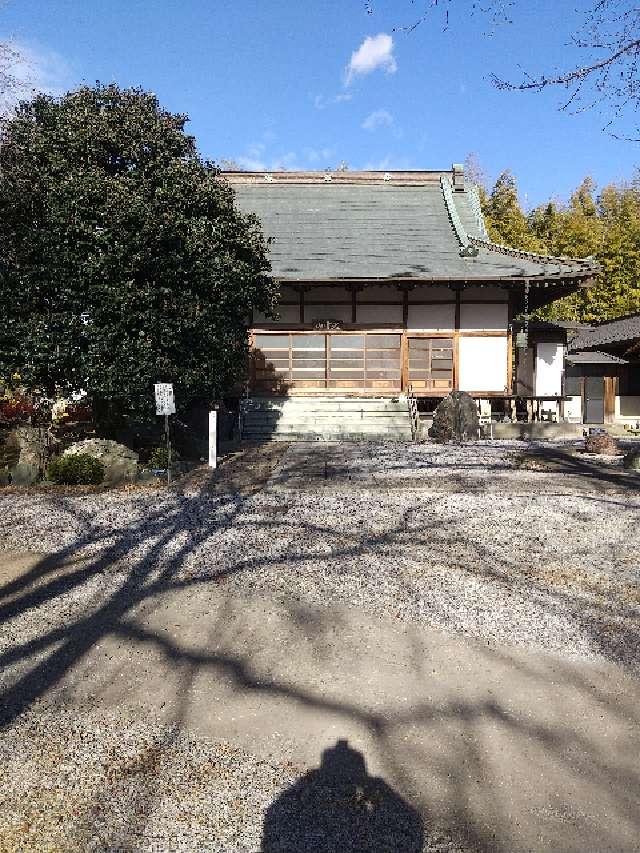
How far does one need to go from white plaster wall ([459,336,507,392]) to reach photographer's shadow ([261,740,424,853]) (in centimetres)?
1556

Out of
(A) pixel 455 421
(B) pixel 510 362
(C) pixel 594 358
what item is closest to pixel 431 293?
(B) pixel 510 362

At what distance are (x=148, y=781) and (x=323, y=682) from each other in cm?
111

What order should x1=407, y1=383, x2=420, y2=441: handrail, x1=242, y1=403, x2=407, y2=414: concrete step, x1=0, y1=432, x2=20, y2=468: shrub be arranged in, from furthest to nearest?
x1=242, y1=403, x2=407, y2=414: concrete step
x1=407, y1=383, x2=420, y2=441: handrail
x1=0, y1=432, x2=20, y2=468: shrub

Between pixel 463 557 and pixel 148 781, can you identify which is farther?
pixel 463 557

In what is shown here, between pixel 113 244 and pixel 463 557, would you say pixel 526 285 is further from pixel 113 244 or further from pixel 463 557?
pixel 463 557

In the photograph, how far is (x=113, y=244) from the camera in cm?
918

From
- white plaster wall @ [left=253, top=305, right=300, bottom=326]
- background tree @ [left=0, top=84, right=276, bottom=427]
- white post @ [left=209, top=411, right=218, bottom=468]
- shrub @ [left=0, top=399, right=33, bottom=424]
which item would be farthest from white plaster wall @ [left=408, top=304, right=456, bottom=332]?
shrub @ [left=0, top=399, right=33, bottom=424]

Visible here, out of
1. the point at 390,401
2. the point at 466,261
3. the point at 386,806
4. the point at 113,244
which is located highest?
the point at 466,261

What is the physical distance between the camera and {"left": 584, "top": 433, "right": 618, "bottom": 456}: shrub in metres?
11.5

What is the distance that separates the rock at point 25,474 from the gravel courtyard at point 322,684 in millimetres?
2829

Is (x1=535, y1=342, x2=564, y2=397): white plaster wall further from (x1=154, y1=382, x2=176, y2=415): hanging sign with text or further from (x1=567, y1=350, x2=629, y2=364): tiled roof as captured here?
(x1=154, y1=382, x2=176, y2=415): hanging sign with text

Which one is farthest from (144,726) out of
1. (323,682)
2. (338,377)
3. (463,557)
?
(338,377)

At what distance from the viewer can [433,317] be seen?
17.3 metres

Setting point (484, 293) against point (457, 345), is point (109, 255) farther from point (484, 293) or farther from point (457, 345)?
point (484, 293)
